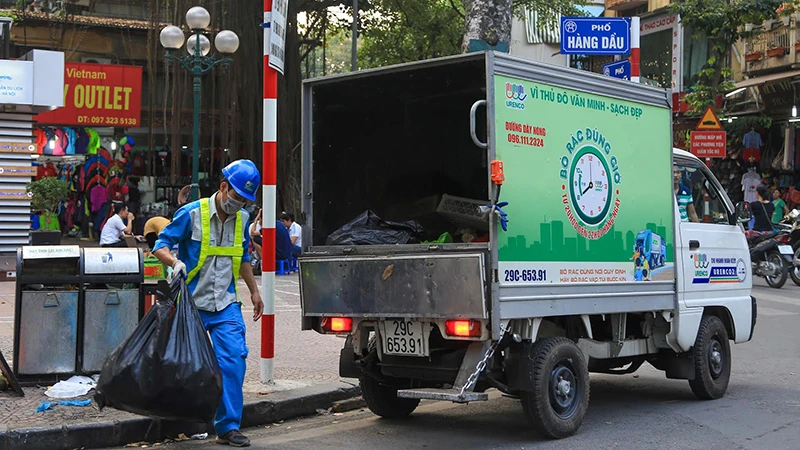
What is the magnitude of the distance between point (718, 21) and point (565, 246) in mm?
16599

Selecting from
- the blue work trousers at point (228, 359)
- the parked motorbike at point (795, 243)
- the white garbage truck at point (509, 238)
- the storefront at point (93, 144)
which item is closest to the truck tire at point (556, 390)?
the white garbage truck at point (509, 238)

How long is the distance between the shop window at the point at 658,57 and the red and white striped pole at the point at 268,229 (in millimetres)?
22855

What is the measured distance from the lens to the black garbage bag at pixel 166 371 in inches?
211

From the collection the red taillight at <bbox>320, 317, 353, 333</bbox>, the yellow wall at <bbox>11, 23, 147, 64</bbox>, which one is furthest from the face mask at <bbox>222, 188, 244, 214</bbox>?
the yellow wall at <bbox>11, 23, 147, 64</bbox>

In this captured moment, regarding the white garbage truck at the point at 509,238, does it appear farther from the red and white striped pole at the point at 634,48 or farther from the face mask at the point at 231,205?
the red and white striped pole at the point at 634,48

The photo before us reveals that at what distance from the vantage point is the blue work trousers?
598cm

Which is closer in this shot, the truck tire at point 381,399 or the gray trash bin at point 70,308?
the truck tire at point 381,399

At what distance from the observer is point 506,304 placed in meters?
5.91

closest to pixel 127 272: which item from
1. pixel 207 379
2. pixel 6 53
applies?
pixel 207 379

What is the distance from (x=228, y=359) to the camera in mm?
5992

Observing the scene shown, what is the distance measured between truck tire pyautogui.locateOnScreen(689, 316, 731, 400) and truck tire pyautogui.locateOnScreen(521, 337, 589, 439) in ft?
5.32

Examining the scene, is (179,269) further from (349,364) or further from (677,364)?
(677,364)

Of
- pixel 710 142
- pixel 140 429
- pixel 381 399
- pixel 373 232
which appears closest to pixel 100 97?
pixel 710 142

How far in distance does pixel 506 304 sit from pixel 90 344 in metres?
3.32
